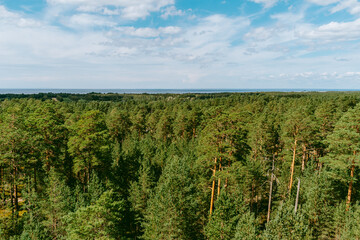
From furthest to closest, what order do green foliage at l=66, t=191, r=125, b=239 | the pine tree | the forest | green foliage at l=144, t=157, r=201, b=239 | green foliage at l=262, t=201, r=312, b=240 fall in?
the pine tree, green foliage at l=144, t=157, r=201, b=239, the forest, green foliage at l=66, t=191, r=125, b=239, green foliage at l=262, t=201, r=312, b=240

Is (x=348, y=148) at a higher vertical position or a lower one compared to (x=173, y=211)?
higher

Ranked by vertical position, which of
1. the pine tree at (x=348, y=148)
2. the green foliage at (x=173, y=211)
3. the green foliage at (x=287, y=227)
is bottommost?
the green foliage at (x=173, y=211)

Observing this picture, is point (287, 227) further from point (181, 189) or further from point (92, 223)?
point (92, 223)

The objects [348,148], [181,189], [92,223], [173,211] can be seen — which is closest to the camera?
[92,223]

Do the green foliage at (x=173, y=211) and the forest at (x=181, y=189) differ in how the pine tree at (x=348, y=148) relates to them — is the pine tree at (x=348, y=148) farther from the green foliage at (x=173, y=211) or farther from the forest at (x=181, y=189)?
the green foliage at (x=173, y=211)

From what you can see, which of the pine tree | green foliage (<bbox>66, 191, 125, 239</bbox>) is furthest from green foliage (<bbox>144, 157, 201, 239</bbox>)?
the pine tree

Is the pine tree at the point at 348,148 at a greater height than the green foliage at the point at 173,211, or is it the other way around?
the pine tree at the point at 348,148

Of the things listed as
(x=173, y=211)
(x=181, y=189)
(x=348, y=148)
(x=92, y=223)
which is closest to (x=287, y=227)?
(x=173, y=211)

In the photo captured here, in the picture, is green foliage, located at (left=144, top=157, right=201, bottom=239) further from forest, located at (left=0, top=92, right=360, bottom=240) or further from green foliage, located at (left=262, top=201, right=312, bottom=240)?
green foliage, located at (left=262, top=201, right=312, bottom=240)

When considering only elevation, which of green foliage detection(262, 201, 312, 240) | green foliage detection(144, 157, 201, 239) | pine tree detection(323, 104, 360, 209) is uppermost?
pine tree detection(323, 104, 360, 209)

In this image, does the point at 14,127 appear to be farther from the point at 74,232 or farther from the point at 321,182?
the point at 321,182

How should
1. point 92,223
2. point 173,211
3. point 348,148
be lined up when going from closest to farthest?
point 92,223, point 173,211, point 348,148

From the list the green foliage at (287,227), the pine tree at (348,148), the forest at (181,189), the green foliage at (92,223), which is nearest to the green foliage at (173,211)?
the forest at (181,189)

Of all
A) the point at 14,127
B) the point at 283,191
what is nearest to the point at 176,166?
the point at 283,191
